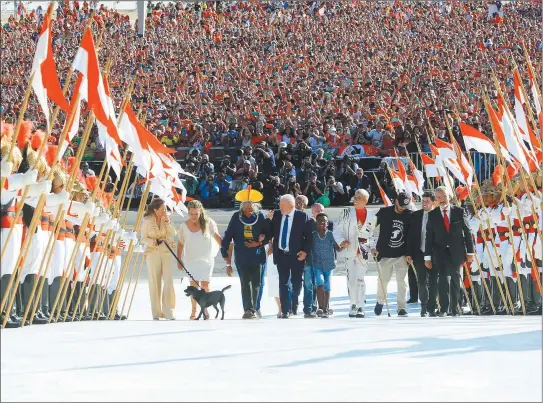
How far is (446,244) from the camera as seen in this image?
1362cm

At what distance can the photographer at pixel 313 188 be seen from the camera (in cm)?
2452

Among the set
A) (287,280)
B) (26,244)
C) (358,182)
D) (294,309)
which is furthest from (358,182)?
(26,244)

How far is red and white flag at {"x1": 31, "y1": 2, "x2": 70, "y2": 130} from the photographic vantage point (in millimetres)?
10180

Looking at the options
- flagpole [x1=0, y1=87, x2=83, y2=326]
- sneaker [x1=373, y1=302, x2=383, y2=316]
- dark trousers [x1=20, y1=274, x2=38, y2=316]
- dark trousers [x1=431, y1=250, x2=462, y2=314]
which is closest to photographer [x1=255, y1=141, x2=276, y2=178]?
sneaker [x1=373, y1=302, x2=383, y2=316]

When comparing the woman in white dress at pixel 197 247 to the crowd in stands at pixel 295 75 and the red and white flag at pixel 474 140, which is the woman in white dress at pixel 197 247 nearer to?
the red and white flag at pixel 474 140

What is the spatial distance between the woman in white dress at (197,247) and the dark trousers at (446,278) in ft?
8.03

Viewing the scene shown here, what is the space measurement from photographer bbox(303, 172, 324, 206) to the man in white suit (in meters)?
10.1

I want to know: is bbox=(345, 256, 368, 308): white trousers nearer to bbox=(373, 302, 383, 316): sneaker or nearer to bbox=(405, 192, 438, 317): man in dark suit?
bbox=(373, 302, 383, 316): sneaker

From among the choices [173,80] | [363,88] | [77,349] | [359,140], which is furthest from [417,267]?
[173,80]

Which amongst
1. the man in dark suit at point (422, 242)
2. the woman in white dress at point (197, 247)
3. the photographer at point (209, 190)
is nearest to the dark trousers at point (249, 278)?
the woman in white dress at point (197, 247)

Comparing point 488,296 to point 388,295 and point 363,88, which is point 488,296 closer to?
point 388,295

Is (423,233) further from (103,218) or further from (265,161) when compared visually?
(265,161)

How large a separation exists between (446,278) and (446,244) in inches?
14.3

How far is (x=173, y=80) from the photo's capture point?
34094 mm
